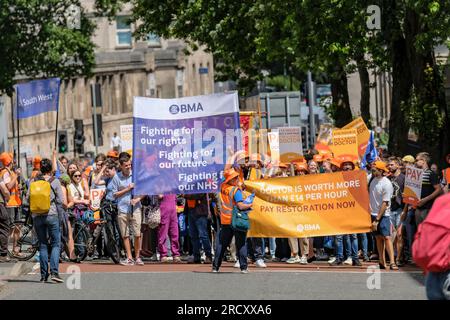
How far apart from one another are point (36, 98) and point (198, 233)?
6.55 m

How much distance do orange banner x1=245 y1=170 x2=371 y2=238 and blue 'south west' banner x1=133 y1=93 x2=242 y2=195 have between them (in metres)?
0.72

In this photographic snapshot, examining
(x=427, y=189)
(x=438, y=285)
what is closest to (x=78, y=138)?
(x=427, y=189)

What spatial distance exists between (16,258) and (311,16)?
30.0 feet

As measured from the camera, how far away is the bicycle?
25547mm

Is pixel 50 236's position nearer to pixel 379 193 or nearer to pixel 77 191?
pixel 379 193

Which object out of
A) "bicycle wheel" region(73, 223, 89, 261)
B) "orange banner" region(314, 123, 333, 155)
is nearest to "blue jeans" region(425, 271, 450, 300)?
"bicycle wheel" region(73, 223, 89, 261)

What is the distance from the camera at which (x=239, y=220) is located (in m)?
22.3

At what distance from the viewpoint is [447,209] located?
42.0 feet

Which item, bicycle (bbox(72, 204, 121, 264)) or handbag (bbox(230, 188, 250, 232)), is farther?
bicycle (bbox(72, 204, 121, 264))

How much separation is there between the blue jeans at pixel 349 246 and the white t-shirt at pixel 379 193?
633 millimetres

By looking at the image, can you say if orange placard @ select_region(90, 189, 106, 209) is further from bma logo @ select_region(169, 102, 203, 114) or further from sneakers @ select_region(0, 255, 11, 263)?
bma logo @ select_region(169, 102, 203, 114)

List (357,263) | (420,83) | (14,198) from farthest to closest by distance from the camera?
(420,83)
(14,198)
(357,263)

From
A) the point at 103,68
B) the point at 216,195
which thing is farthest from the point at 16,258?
the point at 103,68

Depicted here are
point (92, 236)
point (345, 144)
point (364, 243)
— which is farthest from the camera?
point (345, 144)
